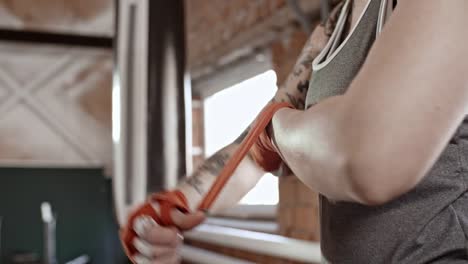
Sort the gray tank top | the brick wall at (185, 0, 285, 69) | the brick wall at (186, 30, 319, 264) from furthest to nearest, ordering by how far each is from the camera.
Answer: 1. the brick wall at (185, 0, 285, 69)
2. the brick wall at (186, 30, 319, 264)
3. the gray tank top

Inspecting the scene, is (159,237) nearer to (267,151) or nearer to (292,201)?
(267,151)

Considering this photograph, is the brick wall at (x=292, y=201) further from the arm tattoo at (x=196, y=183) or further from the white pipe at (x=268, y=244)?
the arm tattoo at (x=196, y=183)

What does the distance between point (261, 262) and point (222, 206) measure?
1507 millimetres

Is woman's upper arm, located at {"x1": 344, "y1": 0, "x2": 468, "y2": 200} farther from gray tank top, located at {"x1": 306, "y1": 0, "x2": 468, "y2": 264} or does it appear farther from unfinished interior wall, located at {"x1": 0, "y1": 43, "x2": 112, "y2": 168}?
unfinished interior wall, located at {"x1": 0, "y1": 43, "x2": 112, "y2": 168}

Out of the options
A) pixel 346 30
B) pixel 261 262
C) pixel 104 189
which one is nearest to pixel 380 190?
pixel 346 30

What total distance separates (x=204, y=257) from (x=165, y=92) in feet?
4.78

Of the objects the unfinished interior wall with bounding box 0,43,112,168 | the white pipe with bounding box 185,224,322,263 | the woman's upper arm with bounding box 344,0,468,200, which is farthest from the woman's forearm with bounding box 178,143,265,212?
the unfinished interior wall with bounding box 0,43,112,168

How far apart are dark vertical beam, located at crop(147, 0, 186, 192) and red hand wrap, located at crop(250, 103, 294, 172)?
463mm

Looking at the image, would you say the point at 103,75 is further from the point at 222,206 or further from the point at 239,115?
the point at 222,206

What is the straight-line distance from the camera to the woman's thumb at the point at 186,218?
0.65m

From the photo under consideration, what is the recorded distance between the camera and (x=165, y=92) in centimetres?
124

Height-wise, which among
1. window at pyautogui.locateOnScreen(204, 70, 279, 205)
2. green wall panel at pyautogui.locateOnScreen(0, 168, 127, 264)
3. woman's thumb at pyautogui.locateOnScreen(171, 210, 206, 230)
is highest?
woman's thumb at pyautogui.locateOnScreen(171, 210, 206, 230)

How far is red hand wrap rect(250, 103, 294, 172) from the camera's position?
0.65 meters

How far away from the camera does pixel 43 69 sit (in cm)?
405
